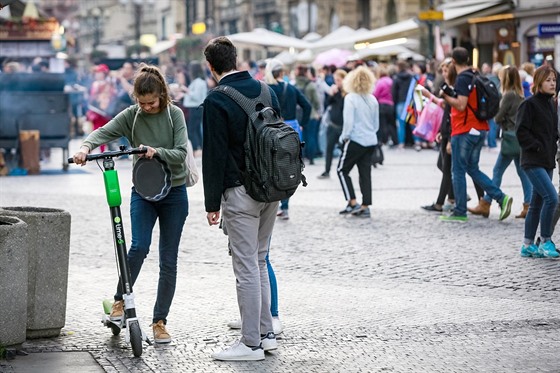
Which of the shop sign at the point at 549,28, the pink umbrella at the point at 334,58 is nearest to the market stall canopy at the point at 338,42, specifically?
the pink umbrella at the point at 334,58

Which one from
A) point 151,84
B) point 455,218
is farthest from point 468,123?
point 151,84

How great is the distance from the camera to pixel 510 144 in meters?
14.3

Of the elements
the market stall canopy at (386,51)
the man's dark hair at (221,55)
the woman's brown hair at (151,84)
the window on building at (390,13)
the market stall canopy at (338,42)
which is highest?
the window on building at (390,13)

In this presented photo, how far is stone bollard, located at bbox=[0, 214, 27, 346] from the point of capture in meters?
7.08

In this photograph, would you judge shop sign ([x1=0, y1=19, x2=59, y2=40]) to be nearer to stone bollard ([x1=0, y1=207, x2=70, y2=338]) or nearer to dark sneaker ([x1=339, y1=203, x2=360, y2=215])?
dark sneaker ([x1=339, y1=203, x2=360, y2=215])

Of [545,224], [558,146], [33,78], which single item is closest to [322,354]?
[545,224]

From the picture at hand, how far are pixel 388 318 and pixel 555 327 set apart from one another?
3.53 feet

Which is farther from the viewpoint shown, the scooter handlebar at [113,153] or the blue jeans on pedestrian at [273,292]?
the blue jeans on pedestrian at [273,292]

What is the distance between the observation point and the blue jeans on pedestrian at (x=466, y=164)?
45.1ft

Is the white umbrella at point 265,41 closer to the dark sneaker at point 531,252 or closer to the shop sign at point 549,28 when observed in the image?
the shop sign at point 549,28

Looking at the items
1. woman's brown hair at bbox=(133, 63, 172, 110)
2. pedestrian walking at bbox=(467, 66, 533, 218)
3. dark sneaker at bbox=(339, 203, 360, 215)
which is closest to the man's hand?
woman's brown hair at bbox=(133, 63, 172, 110)

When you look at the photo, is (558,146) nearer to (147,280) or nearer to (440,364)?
(147,280)

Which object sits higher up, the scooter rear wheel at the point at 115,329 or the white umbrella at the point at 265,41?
the white umbrella at the point at 265,41

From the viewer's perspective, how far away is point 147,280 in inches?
395
